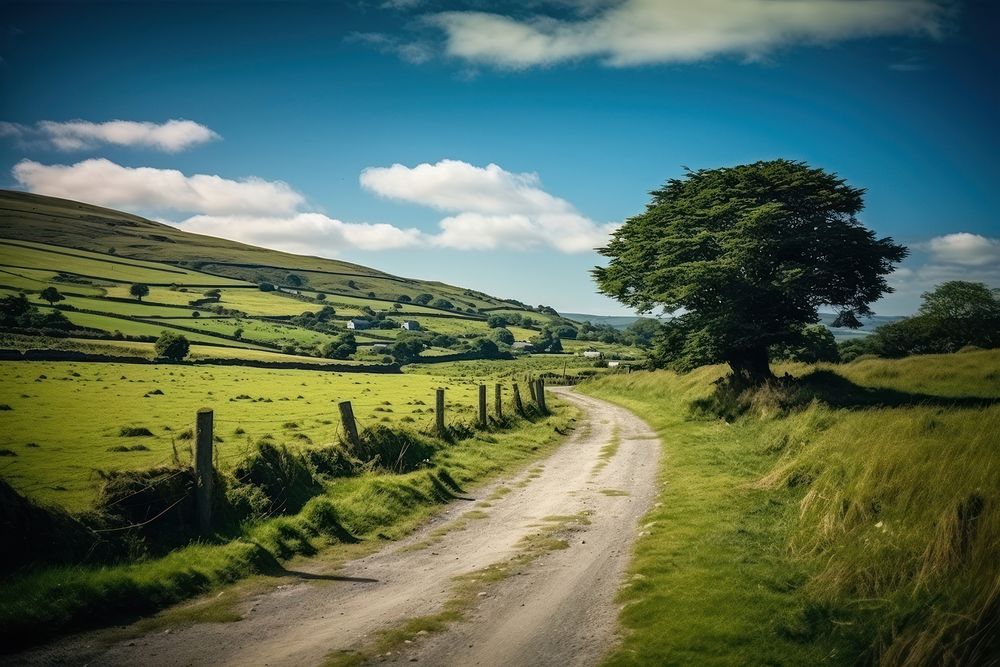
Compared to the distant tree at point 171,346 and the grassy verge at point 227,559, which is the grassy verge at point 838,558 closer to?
the grassy verge at point 227,559

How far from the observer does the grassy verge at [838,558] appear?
6.00m

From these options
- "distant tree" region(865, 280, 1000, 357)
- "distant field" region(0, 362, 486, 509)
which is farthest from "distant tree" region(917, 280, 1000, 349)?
"distant field" region(0, 362, 486, 509)

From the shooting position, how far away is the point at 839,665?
18.7 ft

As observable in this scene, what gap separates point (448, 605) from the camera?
8.11m

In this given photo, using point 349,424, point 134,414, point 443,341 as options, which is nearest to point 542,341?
point 443,341

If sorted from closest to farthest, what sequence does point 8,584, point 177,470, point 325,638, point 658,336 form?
point 325,638 → point 8,584 → point 177,470 → point 658,336

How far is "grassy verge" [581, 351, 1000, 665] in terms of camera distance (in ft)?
19.7

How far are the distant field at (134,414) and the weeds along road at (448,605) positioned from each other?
5.03m

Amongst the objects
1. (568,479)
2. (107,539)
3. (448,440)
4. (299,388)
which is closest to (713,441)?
(568,479)

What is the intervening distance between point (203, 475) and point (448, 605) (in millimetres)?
6400

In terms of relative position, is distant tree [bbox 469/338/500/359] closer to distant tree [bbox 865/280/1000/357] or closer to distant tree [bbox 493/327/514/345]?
distant tree [bbox 493/327/514/345]

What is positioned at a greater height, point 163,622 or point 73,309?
point 73,309

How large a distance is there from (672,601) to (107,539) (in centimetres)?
976

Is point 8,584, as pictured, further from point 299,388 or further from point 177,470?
point 299,388
